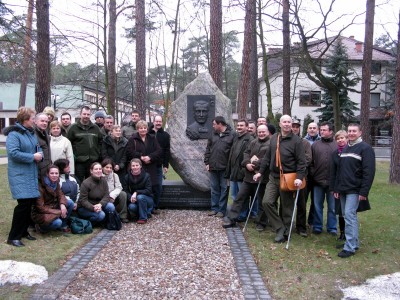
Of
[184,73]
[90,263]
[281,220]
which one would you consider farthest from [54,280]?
[184,73]

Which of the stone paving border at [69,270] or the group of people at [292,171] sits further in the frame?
the group of people at [292,171]

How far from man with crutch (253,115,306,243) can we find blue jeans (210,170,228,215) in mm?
1465

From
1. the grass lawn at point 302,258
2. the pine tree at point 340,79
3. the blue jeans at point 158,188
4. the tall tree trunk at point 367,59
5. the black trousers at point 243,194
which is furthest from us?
the pine tree at point 340,79

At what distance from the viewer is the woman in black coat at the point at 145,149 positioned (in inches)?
Result: 310

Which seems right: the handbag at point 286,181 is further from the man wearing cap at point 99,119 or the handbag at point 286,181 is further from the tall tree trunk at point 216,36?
the tall tree trunk at point 216,36

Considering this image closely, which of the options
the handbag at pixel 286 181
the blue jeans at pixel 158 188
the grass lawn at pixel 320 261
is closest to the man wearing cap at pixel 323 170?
the grass lawn at pixel 320 261

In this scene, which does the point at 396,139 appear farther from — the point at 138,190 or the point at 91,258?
the point at 91,258

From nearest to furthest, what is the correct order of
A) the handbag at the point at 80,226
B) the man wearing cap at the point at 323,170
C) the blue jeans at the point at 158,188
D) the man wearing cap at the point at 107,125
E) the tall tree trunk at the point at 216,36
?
the man wearing cap at the point at 323,170 → the handbag at the point at 80,226 → the man wearing cap at the point at 107,125 → the blue jeans at the point at 158,188 → the tall tree trunk at the point at 216,36

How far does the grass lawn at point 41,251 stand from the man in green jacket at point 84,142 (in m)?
1.24

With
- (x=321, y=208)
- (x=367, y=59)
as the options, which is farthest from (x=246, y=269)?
(x=367, y=59)

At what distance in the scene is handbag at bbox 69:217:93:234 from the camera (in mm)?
6566

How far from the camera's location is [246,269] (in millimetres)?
5086

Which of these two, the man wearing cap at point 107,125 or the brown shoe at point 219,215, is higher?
the man wearing cap at point 107,125

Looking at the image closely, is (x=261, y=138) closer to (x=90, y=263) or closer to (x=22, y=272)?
(x=90, y=263)
